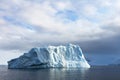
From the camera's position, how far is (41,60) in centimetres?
17425

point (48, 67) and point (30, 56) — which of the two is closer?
point (30, 56)

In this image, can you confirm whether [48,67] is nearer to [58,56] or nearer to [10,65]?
[58,56]

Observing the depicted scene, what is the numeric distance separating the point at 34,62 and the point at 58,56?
23.4m

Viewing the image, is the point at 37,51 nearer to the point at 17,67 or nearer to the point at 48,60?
the point at 48,60

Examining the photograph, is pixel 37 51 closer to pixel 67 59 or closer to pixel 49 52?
pixel 49 52

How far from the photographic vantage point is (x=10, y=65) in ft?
649

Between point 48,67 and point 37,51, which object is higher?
point 37,51

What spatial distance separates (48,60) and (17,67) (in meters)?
28.9

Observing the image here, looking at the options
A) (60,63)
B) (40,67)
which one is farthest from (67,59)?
(40,67)

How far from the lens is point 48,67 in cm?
18850

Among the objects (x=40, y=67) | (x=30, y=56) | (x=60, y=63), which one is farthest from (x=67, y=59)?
(x=30, y=56)

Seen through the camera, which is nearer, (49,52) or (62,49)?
(49,52)

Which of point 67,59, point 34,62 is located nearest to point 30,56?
point 34,62

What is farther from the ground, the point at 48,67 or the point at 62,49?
the point at 62,49
